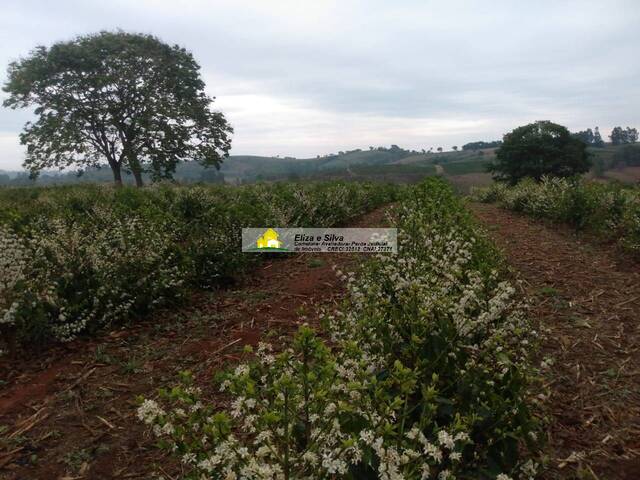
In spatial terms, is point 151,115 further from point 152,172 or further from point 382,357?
point 382,357

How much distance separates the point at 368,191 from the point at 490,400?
1409 cm

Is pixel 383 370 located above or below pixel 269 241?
above

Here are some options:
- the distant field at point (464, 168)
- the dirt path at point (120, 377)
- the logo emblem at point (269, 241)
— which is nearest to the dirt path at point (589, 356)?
the dirt path at point (120, 377)

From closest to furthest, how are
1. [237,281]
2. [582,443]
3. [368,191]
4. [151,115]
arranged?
[582,443] → [237,281] → [368,191] → [151,115]

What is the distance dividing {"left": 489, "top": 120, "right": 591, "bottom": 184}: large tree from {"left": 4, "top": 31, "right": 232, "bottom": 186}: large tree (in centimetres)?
2228

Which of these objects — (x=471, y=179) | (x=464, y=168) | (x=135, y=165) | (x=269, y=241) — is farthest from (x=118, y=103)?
(x=464, y=168)

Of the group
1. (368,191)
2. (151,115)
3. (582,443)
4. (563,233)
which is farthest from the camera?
(151,115)

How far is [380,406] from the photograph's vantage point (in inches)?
72.4

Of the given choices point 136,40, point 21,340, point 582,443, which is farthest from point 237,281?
point 136,40

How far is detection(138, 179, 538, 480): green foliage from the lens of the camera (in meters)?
1.68

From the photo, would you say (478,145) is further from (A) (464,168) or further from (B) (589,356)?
(B) (589,356)

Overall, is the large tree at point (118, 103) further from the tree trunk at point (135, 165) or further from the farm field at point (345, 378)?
the farm field at point (345, 378)

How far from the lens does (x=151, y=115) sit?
90.6ft

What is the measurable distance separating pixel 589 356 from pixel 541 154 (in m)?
35.4
